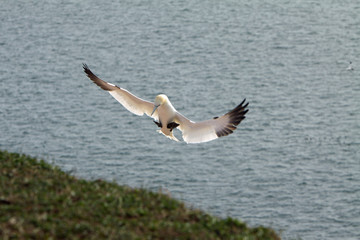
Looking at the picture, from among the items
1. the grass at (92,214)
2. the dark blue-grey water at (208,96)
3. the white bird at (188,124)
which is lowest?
the grass at (92,214)

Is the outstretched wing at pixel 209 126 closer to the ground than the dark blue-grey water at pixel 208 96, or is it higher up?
closer to the ground

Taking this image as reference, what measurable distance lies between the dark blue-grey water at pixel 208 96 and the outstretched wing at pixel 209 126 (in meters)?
3.24

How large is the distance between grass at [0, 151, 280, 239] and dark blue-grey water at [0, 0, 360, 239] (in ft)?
23.9

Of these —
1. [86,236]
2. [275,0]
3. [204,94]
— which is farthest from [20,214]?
[275,0]

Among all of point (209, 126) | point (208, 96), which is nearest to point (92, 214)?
point (209, 126)

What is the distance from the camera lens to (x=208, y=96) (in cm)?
4125

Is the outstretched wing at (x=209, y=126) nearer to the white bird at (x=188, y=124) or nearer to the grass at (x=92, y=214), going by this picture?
the white bird at (x=188, y=124)

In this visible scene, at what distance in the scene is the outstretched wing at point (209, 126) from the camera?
1841cm

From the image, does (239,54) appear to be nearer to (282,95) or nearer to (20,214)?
(282,95)

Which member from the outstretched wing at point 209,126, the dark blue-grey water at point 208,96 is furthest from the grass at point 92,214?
the dark blue-grey water at point 208,96

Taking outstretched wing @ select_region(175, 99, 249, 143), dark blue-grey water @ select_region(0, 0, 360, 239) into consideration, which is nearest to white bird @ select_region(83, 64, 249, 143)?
outstretched wing @ select_region(175, 99, 249, 143)

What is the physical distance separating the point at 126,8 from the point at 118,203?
147ft

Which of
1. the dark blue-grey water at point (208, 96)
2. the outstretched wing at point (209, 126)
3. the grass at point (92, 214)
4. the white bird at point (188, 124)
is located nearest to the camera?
the grass at point (92, 214)

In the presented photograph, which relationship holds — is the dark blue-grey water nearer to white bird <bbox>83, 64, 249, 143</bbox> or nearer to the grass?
white bird <bbox>83, 64, 249, 143</bbox>
